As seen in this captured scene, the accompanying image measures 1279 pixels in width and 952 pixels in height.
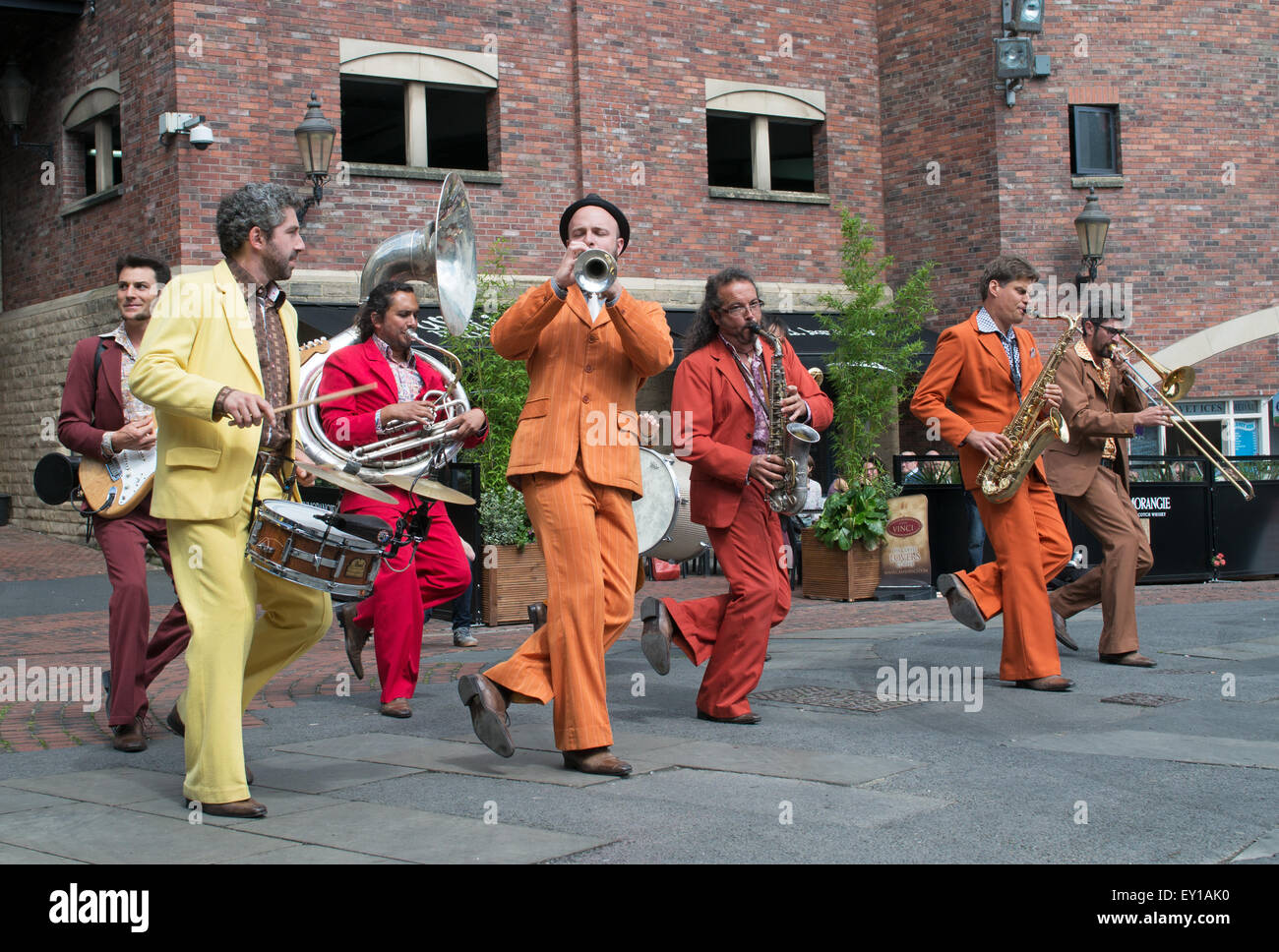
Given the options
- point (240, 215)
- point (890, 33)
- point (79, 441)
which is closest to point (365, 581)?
point (240, 215)

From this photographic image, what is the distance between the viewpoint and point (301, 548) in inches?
183

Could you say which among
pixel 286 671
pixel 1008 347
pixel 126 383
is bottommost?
pixel 286 671

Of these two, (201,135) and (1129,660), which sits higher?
(201,135)

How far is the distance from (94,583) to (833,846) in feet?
40.4

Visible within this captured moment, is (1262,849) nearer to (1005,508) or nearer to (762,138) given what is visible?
(1005,508)

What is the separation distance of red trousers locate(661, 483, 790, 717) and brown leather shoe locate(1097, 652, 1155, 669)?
2.70m

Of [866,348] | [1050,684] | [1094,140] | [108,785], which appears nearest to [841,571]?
[866,348]

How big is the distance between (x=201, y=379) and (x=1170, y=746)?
405cm

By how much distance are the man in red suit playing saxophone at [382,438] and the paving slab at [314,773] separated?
112cm

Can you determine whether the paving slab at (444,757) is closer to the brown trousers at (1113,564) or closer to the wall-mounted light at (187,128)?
the brown trousers at (1113,564)

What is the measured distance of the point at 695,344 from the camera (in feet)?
22.3

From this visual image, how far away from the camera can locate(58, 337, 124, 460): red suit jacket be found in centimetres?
642

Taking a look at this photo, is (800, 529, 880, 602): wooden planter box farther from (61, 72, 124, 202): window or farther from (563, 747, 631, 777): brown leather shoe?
(61, 72, 124, 202): window
